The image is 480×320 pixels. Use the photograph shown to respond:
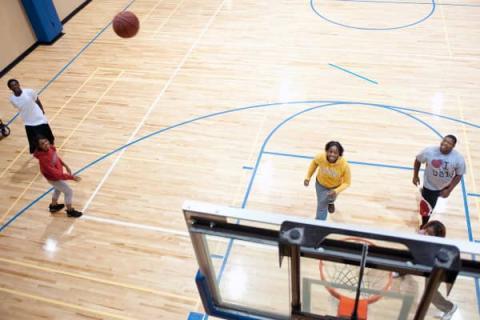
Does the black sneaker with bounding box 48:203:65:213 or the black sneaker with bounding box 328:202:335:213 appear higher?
the black sneaker with bounding box 48:203:65:213

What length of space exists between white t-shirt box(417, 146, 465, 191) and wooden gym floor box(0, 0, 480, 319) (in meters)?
0.93

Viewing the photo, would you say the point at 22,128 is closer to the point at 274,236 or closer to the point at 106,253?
the point at 106,253

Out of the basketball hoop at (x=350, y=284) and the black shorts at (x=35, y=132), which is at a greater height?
the basketball hoop at (x=350, y=284)

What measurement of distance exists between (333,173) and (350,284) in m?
1.78

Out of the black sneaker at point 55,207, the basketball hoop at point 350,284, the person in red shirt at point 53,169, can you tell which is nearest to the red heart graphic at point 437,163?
the basketball hoop at point 350,284

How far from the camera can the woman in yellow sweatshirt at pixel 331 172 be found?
168 inches

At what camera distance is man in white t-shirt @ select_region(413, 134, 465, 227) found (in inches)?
168

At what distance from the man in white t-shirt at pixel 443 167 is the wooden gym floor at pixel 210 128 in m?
0.84

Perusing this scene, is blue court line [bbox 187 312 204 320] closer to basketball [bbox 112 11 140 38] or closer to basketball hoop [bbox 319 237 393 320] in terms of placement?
basketball hoop [bbox 319 237 393 320]

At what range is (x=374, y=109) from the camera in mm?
6891

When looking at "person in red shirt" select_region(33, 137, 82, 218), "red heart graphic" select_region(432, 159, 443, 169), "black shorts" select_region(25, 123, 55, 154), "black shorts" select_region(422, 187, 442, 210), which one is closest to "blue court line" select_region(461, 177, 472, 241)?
"black shorts" select_region(422, 187, 442, 210)

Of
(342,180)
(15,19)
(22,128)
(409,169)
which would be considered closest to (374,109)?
(409,169)

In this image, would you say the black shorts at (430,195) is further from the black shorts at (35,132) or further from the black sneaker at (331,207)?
the black shorts at (35,132)

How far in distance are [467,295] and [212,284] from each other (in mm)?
3060
